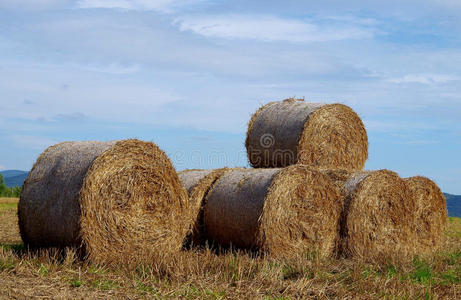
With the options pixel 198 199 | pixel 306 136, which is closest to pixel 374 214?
pixel 306 136

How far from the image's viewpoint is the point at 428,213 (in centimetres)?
1126

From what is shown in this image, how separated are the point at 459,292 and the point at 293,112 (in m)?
5.05

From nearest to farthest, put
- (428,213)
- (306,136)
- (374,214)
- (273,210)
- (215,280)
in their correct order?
(215,280) < (273,210) < (374,214) < (306,136) < (428,213)

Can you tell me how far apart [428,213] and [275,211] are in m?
4.38

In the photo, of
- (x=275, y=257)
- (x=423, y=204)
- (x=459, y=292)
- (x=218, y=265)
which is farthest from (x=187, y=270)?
(x=423, y=204)

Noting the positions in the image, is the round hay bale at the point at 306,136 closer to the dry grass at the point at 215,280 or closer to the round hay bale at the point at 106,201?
the round hay bale at the point at 106,201

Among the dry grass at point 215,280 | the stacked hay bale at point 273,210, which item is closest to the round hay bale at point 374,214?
the stacked hay bale at point 273,210

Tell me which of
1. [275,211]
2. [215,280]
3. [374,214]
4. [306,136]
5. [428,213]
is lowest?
[215,280]

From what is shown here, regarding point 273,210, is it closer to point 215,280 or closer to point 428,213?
point 215,280

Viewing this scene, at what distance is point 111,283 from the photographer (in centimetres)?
634

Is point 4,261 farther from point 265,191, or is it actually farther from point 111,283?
point 265,191

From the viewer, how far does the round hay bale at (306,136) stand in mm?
10352

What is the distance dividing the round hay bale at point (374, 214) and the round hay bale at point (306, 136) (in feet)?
2.88

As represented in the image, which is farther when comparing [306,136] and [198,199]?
[306,136]
